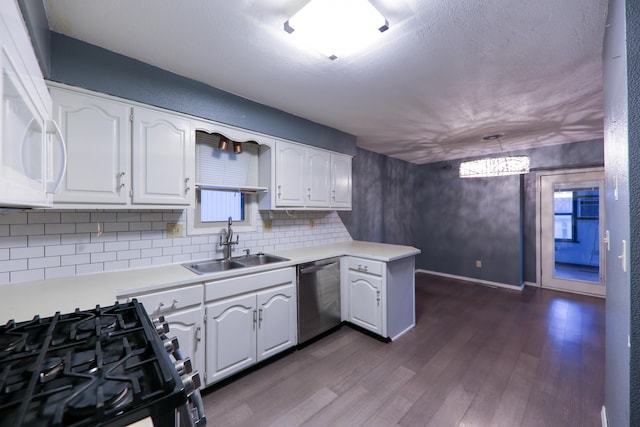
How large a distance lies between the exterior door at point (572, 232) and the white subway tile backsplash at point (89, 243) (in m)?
4.78

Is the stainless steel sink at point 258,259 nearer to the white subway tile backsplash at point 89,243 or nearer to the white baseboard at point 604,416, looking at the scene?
the white subway tile backsplash at point 89,243

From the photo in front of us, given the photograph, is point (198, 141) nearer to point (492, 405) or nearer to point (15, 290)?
point (15, 290)

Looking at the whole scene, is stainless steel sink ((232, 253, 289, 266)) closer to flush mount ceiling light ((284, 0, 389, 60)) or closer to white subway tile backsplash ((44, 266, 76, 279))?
white subway tile backsplash ((44, 266, 76, 279))

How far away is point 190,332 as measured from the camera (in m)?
1.74

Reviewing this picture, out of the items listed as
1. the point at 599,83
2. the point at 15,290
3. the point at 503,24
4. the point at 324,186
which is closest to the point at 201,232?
the point at 15,290

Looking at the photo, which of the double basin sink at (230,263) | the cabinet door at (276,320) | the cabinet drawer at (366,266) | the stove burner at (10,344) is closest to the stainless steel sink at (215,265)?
the double basin sink at (230,263)

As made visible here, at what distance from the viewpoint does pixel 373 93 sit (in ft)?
7.32

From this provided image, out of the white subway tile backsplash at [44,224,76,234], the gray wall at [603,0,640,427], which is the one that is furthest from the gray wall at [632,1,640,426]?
the white subway tile backsplash at [44,224,76,234]

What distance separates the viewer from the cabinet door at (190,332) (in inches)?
65.8

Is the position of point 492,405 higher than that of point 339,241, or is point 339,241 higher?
point 339,241

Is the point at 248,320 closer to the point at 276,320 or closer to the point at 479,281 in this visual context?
the point at 276,320

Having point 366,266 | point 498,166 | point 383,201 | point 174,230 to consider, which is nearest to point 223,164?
point 174,230

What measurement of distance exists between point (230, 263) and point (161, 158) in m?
1.06

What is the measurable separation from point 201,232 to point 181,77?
4.10 feet
